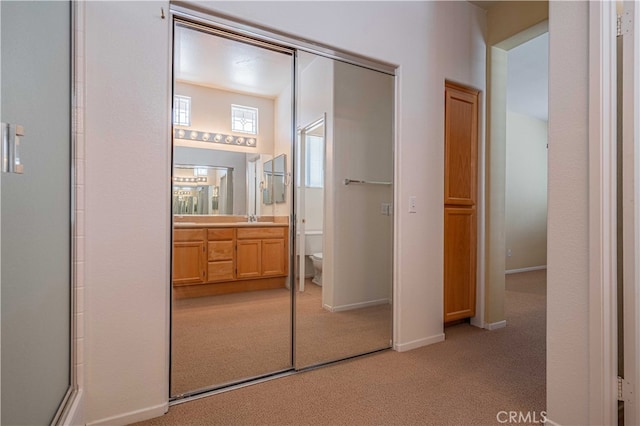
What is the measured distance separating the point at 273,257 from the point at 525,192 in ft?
18.8

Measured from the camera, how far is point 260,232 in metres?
2.33

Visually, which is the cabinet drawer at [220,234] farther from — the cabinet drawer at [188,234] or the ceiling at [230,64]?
the ceiling at [230,64]

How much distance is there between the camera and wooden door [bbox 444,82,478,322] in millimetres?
2816

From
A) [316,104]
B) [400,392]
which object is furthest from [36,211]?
[400,392]

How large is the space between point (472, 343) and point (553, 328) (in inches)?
46.0

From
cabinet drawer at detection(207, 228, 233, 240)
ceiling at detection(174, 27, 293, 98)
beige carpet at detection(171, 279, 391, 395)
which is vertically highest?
ceiling at detection(174, 27, 293, 98)

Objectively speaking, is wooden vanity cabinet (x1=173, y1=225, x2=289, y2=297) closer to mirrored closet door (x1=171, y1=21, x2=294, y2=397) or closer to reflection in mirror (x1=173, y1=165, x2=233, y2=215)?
mirrored closet door (x1=171, y1=21, x2=294, y2=397)

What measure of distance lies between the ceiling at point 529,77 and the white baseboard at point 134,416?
4.24 metres

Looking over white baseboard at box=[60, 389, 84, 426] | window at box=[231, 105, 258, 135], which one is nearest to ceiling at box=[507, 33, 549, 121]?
window at box=[231, 105, 258, 135]

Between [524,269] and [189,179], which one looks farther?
[524,269]

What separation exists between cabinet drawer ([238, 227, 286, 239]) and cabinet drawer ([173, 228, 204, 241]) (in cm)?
32

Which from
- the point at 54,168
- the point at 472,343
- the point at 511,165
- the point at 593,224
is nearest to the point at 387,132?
the point at 593,224

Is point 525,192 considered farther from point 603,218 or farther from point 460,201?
point 603,218

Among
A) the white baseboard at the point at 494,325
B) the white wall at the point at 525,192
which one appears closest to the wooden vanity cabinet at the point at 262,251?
the white baseboard at the point at 494,325
